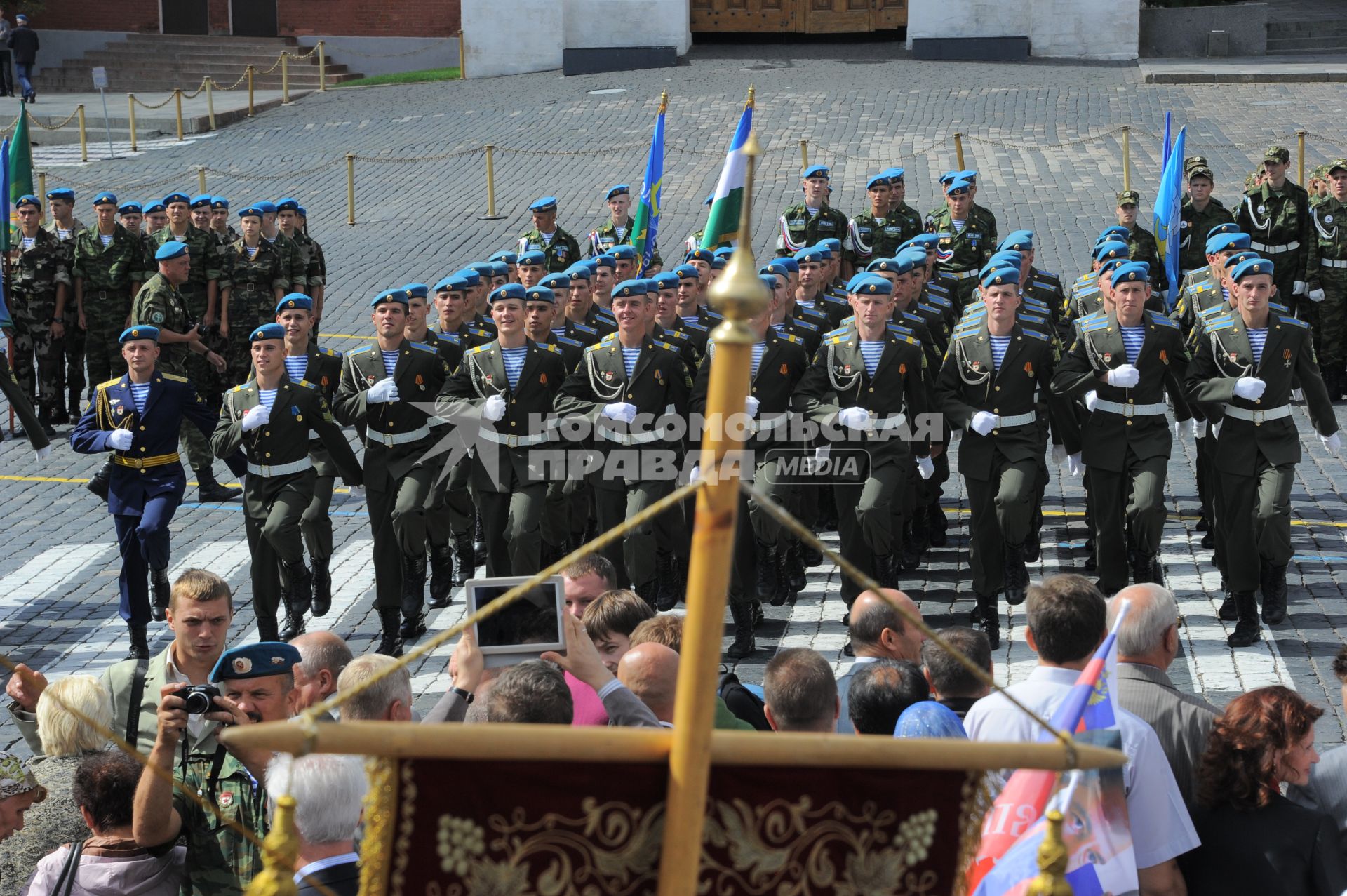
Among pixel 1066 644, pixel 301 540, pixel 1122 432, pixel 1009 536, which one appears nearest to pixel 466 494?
pixel 301 540

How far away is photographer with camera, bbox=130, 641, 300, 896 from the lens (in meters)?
4.37

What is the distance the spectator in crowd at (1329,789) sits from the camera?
466cm

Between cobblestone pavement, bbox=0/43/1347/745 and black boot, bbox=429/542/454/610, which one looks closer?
cobblestone pavement, bbox=0/43/1347/745

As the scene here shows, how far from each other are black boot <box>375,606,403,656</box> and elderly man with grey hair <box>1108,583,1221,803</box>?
18.1 ft

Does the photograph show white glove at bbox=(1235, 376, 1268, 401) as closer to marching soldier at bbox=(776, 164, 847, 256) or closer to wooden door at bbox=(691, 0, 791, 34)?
marching soldier at bbox=(776, 164, 847, 256)

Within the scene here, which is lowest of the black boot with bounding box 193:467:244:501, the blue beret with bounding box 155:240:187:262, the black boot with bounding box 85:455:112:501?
the black boot with bounding box 193:467:244:501

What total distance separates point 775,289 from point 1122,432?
87.5 inches

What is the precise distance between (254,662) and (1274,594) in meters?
6.31

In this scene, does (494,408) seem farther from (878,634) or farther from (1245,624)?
(1245,624)

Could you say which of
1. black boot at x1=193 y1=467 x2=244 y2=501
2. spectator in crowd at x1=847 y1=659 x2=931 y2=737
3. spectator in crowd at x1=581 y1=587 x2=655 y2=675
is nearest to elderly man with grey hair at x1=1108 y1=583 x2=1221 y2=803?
spectator in crowd at x1=847 y1=659 x2=931 y2=737

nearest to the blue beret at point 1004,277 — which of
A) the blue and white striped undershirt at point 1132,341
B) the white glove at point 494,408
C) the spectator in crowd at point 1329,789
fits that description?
the blue and white striped undershirt at point 1132,341

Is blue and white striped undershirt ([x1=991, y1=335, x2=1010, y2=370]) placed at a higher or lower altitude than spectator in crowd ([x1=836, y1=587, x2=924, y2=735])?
higher

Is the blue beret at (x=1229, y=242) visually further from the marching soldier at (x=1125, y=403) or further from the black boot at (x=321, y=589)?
the black boot at (x=321, y=589)

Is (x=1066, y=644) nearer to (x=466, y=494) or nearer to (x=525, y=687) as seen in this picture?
(x=525, y=687)
